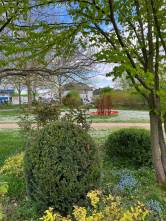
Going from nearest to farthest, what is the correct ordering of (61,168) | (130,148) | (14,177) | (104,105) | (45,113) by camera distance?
(61,168) < (14,177) < (130,148) < (45,113) < (104,105)

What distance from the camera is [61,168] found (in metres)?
3.91

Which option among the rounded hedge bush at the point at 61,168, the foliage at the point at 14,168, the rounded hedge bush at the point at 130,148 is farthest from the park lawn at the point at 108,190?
the rounded hedge bush at the point at 130,148

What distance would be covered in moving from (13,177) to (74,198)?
187 cm

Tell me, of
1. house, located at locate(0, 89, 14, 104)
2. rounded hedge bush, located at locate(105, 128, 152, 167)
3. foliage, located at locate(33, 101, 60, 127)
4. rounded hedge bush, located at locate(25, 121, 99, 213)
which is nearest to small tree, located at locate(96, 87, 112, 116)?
house, located at locate(0, 89, 14, 104)

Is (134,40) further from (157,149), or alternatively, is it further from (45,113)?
(45,113)

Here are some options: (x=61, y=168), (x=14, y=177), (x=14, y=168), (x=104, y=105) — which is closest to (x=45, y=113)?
(x=14, y=168)

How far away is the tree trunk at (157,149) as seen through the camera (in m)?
5.71

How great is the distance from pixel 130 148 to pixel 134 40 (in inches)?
93.3

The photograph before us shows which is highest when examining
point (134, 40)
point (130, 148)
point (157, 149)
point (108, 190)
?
point (134, 40)

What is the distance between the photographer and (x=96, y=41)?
588cm

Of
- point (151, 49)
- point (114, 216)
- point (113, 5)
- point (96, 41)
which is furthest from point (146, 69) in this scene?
point (114, 216)

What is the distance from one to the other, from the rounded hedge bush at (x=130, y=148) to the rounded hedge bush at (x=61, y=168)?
3118 mm

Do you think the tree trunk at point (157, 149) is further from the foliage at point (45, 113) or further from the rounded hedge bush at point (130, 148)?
the foliage at point (45, 113)

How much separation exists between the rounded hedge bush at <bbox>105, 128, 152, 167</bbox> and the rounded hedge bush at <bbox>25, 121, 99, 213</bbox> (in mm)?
3118
